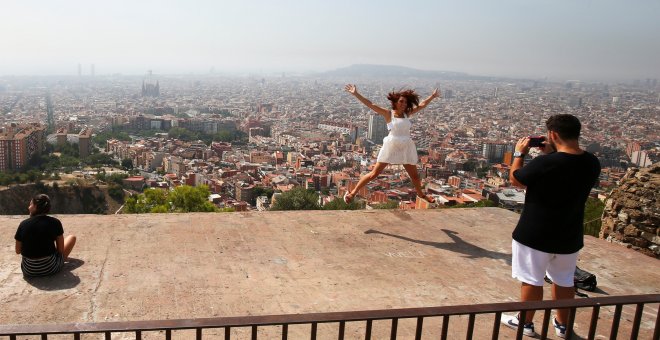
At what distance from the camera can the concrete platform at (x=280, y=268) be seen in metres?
3.18

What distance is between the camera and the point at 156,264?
380 centimetres

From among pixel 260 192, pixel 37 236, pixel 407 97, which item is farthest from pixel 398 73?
pixel 37 236

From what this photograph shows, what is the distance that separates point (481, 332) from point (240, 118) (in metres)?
99.3

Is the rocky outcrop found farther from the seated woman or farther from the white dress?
the seated woman

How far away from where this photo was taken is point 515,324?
10.2 feet

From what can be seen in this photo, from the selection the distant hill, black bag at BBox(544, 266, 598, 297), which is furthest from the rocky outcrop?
the distant hill

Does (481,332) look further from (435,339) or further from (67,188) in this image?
(67,188)

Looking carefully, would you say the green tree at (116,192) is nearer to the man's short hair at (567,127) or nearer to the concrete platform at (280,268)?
the concrete platform at (280,268)

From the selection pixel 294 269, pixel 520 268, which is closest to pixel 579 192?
pixel 520 268

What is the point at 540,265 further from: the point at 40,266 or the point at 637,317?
the point at 40,266

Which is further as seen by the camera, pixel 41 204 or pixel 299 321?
pixel 41 204

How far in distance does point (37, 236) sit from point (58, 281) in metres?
0.31

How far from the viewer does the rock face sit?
15.7 ft

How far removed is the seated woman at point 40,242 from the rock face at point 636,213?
4645 mm
